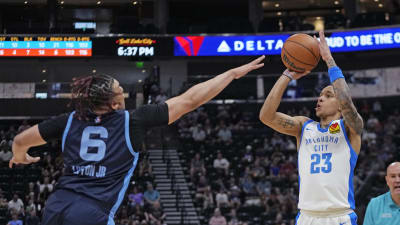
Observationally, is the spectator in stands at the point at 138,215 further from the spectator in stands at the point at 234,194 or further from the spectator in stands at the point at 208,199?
the spectator in stands at the point at 234,194

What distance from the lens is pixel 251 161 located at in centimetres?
2005

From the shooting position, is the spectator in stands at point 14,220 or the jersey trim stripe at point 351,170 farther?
the spectator in stands at point 14,220

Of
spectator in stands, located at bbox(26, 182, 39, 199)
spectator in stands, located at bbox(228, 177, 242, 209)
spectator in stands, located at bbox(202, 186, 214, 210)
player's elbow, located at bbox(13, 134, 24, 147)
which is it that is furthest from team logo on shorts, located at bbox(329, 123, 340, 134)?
spectator in stands, located at bbox(26, 182, 39, 199)

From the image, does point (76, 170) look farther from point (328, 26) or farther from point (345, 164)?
point (328, 26)

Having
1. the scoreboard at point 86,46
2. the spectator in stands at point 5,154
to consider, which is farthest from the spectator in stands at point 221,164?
the spectator in stands at point 5,154

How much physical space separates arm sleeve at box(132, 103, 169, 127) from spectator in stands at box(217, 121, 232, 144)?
689 inches

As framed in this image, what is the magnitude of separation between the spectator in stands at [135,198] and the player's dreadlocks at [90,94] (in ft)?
43.0

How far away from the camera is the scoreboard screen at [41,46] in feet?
71.8

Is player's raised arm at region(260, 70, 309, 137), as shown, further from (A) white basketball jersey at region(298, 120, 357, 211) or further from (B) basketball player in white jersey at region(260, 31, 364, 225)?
(A) white basketball jersey at region(298, 120, 357, 211)

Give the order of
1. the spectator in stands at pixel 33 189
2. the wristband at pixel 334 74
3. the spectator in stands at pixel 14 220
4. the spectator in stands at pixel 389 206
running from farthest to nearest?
the spectator in stands at pixel 33 189, the spectator in stands at pixel 14 220, the spectator in stands at pixel 389 206, the wristband at pixel 334 74

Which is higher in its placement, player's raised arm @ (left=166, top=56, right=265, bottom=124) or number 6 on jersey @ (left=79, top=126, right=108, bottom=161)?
player's raised arm @ (left=166, top=56, right=265, bottom=124)

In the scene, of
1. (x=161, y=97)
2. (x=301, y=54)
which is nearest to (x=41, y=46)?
(x=161, y=97)

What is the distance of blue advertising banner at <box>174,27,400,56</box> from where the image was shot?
22859mm

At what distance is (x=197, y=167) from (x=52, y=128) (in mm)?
16071
